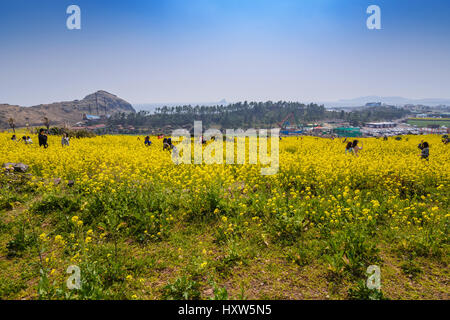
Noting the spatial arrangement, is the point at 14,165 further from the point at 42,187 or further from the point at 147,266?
the point at 147,266

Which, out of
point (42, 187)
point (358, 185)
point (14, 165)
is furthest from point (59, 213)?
point (358, 185)

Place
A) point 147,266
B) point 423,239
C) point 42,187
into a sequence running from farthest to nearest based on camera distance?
1. point 42,187
2. point 423,239
3. point 147,266

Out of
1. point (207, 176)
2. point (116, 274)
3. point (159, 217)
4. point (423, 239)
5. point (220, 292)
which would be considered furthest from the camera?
point (207, 176)

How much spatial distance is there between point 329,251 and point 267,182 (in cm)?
491

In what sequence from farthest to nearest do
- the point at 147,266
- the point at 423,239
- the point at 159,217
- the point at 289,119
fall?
the point at 289,119 → the point at 159,217 → the point at 423,239 → the point at 147,266

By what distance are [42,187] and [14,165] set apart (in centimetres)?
340

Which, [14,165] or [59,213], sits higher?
[14,165]

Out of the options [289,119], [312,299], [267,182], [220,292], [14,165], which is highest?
[289,119]

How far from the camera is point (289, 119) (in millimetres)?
183625

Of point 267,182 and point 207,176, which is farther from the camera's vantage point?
point 267,182

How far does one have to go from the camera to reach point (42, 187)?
826 cm

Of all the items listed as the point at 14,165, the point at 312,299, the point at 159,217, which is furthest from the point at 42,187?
the point at 312,299

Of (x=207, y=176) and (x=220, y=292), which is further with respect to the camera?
(x=207, y=176)

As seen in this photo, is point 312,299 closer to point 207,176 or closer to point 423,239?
point 423,239
